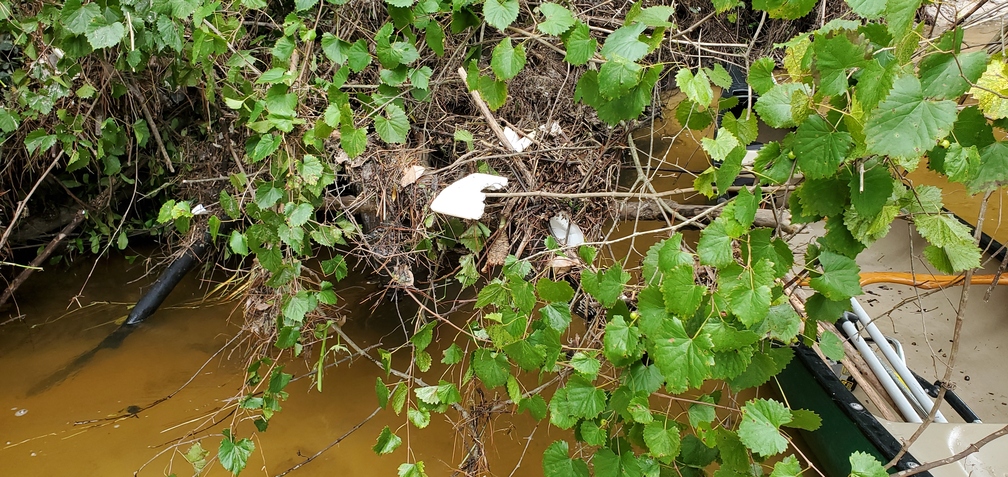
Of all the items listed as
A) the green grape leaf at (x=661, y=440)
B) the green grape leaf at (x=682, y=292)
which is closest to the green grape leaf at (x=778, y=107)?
the green grape leaf at (x=682, y=292)

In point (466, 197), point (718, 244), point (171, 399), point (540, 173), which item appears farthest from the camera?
point (171, 399)

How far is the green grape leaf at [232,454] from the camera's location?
170 centimetres

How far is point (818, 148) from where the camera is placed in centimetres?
104

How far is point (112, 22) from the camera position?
184 centimetres

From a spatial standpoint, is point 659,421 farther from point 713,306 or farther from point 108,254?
point 108,254

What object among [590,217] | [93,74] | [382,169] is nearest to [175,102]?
[93,74]

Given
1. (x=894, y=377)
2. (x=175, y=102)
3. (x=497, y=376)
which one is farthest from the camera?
(x=175, y=102)

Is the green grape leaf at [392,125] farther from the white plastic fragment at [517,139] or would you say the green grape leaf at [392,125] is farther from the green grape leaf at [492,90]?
the white plastic fragment at [517,139]

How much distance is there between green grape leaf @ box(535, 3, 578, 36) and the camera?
1419mm

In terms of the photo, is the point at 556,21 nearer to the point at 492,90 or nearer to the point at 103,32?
the point at 492,90

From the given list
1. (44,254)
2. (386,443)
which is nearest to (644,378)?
(386,443)

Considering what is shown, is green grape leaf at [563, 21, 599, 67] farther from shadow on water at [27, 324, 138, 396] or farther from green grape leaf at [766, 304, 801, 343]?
shadow on water at [27, 324, 138, 396]

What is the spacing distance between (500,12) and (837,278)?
987 mm

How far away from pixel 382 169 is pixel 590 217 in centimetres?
86
